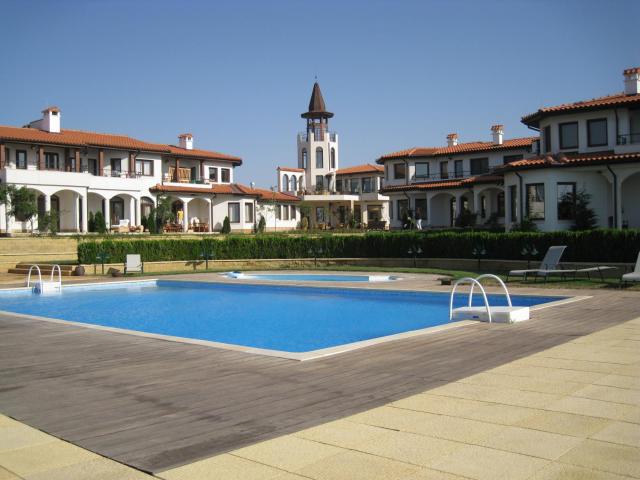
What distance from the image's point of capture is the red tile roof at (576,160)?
27.5 meters

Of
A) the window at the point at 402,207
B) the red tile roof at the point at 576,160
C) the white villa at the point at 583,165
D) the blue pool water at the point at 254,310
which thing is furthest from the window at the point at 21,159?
the red tile roof at the point at 576,160

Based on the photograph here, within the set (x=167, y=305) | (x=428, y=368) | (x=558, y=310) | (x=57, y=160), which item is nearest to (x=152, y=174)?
(x=57, y=160)

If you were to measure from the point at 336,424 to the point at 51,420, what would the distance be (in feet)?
9.17

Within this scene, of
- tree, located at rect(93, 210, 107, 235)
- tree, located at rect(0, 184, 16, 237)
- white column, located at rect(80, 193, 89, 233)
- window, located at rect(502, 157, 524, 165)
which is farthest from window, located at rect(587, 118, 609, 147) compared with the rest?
tree, located at rect(0, 184, 16, 237)

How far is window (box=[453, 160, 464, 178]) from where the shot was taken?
4981 centimetres

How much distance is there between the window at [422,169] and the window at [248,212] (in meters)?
15.4

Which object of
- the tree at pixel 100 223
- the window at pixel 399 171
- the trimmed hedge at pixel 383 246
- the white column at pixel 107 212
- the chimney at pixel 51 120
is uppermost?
the chimney at pixel 51 120

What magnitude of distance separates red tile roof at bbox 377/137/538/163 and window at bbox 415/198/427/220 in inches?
150

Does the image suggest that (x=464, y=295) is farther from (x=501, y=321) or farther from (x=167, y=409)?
(x=167, y=409)

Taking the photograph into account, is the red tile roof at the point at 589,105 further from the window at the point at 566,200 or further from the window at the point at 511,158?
the window at the point at 511,158

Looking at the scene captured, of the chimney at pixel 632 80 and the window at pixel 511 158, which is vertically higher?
the chimney at pixel 632 80

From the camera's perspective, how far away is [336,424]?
225 inches

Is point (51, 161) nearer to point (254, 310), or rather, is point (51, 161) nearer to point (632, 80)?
point (254, 310)

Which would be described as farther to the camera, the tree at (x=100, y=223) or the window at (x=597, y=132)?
the tree at (x=100, y=223)
